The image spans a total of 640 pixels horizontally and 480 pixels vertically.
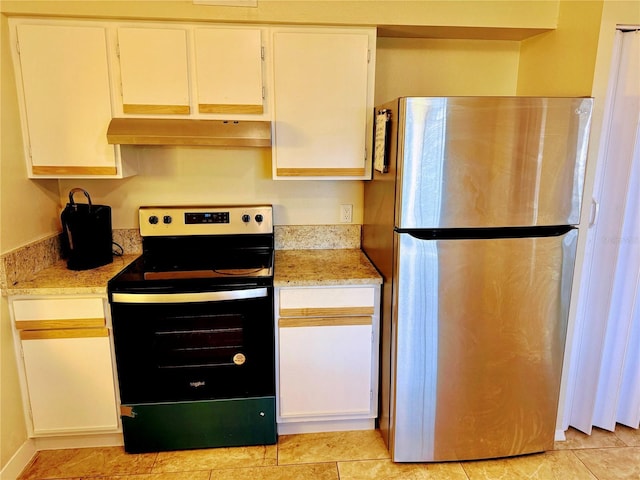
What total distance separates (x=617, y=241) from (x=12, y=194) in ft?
8.98

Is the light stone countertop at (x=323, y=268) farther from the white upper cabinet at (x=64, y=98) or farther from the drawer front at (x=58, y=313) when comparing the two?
the white upper cabinet at (x=64, y=98)

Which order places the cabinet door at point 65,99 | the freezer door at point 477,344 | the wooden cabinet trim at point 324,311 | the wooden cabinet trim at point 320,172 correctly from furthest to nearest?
the wooden cabinet trim at point 320,172 → the wooden cabinet trim at point 324,311 → the cabinet door at point 65,99 → the freezer door at point 477,344

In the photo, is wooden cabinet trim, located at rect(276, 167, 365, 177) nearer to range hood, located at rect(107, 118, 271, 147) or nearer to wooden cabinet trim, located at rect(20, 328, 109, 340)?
range hood, located at rect(107, 118, 271, 147)

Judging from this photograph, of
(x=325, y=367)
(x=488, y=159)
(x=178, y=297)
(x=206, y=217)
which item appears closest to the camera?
(x=488, y=159)

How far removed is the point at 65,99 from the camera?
74.2 inches

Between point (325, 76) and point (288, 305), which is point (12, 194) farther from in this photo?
point (325, 76)

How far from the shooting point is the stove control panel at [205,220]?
7.33 ft

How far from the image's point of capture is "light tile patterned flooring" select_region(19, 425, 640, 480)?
6.14 feet

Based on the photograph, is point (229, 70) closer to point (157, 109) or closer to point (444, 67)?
point (157, 109)

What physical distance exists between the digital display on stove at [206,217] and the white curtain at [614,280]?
1800mm

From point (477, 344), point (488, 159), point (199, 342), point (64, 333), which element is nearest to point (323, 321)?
point (199, 342)

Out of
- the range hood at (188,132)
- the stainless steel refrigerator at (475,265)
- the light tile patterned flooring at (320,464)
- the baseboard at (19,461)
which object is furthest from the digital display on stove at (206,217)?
the baseboard at (19,461)

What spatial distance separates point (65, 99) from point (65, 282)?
823mm

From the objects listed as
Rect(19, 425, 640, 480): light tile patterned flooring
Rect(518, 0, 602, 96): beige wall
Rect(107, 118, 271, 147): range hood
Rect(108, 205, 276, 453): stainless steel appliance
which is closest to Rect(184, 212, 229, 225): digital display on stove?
Rect(108, 205, 276, 453): stainless steel appliance
